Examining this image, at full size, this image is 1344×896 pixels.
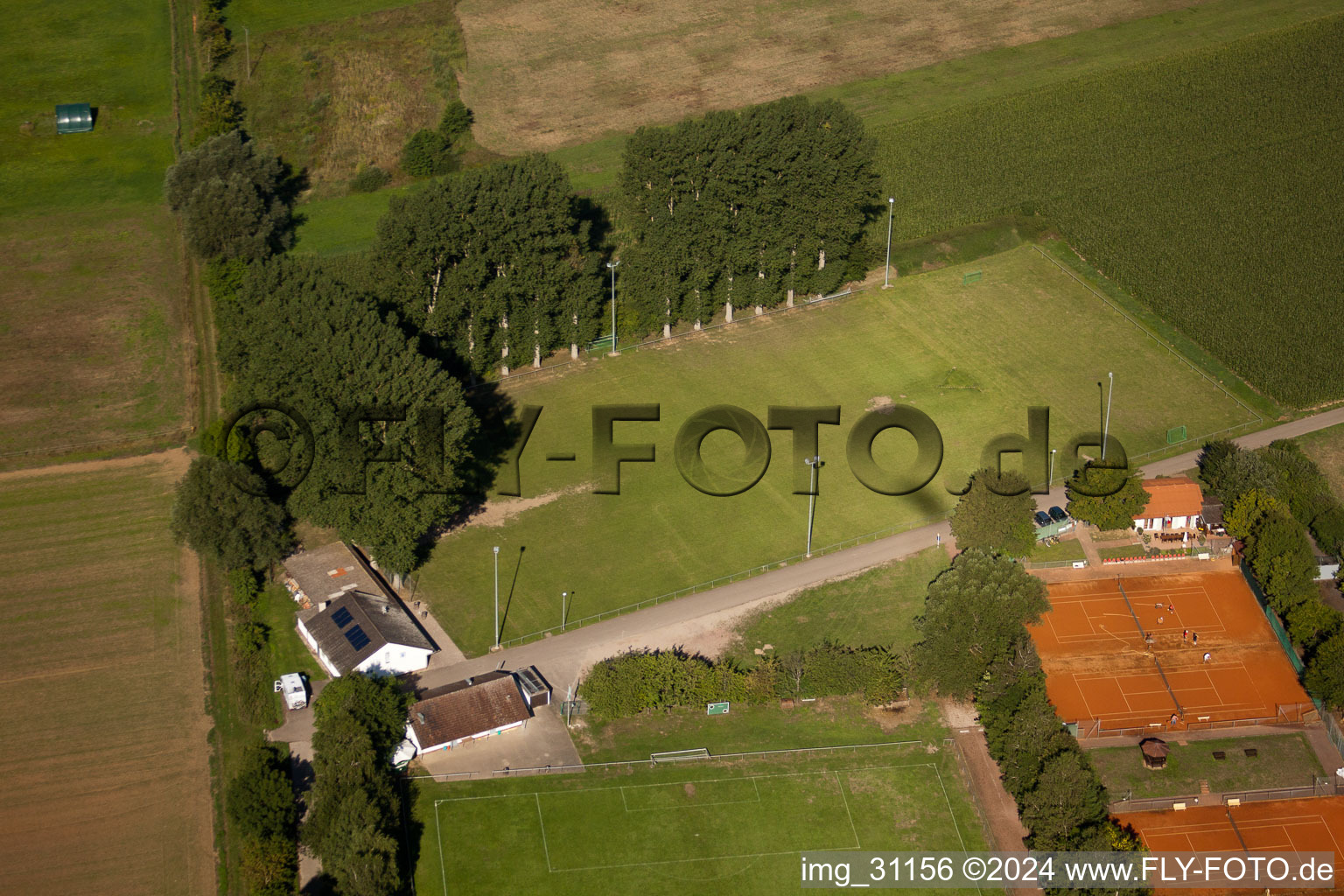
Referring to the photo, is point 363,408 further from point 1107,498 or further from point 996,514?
point 1107,498

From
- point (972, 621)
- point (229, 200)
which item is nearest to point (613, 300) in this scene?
point (229, 200)

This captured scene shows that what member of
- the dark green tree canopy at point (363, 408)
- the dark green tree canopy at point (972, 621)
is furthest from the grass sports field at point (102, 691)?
the dark green tree canopy at point (972, 621)

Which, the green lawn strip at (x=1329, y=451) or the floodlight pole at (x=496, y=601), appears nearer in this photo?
the floodlight pole at (x=496, y=601)

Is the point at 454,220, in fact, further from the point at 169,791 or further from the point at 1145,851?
the point at 1145,851

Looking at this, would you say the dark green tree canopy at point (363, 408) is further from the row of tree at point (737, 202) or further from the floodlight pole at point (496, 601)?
the row of tree at point (737, 202)

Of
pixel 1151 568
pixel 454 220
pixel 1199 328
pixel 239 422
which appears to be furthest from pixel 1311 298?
→ pixel 239 422

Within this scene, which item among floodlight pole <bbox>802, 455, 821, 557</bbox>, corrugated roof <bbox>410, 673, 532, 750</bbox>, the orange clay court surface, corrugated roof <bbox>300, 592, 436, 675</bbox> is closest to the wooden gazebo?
the orange clay court surface

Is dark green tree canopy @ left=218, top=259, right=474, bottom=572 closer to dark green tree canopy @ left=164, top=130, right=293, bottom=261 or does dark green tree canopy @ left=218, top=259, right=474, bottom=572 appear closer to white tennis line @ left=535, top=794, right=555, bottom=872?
white tennis line @ left=535, top=794, right=555, bottom=872
